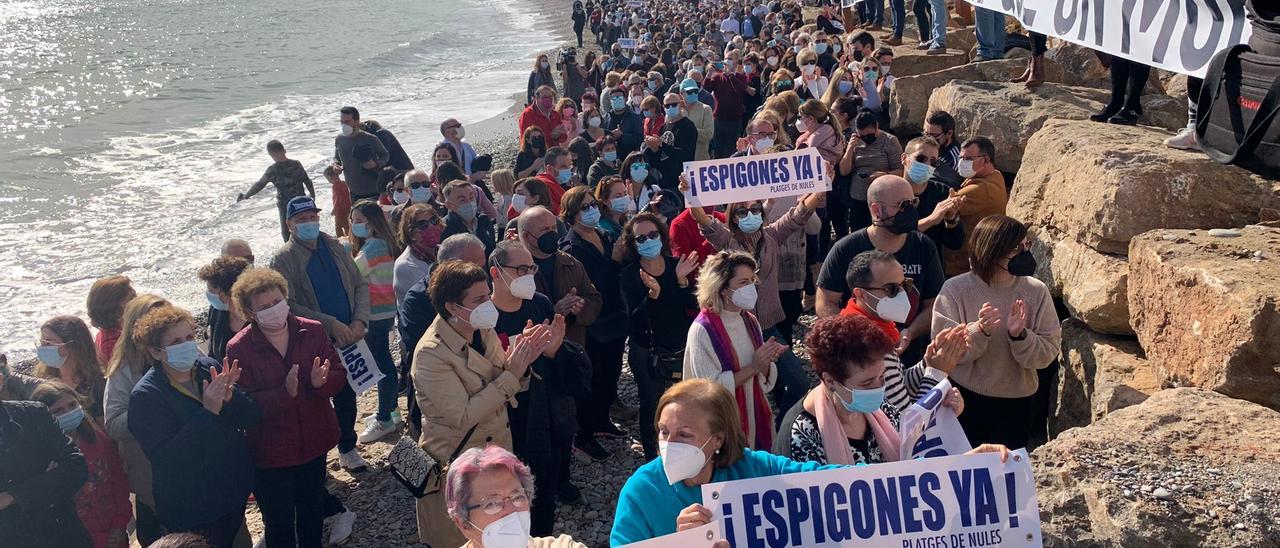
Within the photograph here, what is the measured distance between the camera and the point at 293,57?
46.6 m

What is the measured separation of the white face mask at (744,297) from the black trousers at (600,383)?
204cm

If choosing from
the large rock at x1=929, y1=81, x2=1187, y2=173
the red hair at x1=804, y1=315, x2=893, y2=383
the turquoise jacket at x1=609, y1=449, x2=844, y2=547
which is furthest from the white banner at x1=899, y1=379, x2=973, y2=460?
the large rock at x1=929, y1=81, x2=1187, y2=173

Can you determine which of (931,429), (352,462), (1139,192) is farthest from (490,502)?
(1139,192)

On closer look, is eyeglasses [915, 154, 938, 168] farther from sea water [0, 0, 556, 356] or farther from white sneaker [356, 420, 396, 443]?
sea water [0, 0, 556, 356]

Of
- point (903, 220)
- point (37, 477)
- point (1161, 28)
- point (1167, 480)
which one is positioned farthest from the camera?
point (903, 220)

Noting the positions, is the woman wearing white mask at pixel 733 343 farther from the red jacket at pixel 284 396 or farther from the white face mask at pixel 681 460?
the red jacket at pixel 284 396

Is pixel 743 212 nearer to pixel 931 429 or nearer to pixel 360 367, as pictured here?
pixel 360 367

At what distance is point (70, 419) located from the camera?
500cm

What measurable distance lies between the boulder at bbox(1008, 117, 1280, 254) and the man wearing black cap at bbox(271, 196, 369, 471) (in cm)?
494

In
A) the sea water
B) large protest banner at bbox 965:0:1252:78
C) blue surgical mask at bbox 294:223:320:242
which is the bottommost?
the sea water

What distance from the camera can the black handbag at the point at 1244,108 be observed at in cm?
411

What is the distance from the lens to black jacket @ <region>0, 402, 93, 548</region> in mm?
4457

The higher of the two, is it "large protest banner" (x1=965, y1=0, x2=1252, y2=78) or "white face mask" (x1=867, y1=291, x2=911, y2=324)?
"large protest banner" (x1=965, y1=0, x2=1252, y2=78)

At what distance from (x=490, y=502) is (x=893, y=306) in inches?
94.9
